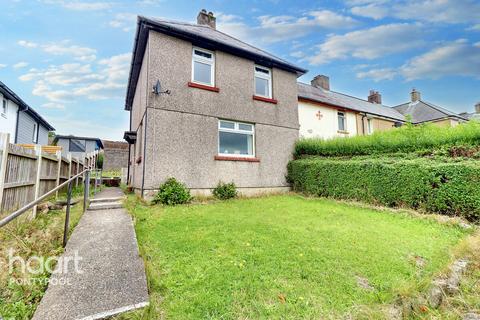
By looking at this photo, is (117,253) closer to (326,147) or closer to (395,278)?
(395,278)

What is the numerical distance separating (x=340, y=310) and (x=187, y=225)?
11.1 ft

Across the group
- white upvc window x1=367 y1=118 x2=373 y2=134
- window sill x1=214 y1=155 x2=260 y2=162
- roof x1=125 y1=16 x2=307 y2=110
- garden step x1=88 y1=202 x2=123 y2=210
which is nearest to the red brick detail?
window sill x1=214 y1=155 x2=260 y2=162

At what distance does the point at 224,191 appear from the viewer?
26.5 ft

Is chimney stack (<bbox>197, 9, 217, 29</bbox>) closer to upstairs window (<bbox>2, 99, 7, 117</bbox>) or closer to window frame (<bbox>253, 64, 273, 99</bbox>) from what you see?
window frame (<bbox>253, 64, 273, 99</bbox>)

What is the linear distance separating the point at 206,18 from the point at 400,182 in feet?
37.5

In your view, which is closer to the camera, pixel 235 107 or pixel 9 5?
pixel 9 5

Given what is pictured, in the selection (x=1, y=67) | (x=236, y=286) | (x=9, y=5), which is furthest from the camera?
(x=1, y=67)

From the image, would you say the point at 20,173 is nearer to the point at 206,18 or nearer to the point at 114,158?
the point at 206,18

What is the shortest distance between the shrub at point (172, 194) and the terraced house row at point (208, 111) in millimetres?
283

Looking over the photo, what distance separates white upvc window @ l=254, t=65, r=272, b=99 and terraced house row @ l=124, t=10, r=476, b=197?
0.04m

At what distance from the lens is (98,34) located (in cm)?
1002

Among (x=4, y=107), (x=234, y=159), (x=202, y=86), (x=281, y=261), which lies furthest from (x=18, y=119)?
(x=281, y=261)

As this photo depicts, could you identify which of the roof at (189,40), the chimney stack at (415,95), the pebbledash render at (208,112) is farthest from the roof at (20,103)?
the chimney stack at (415,95)

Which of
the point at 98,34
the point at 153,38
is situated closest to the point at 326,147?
the point at 153,38
